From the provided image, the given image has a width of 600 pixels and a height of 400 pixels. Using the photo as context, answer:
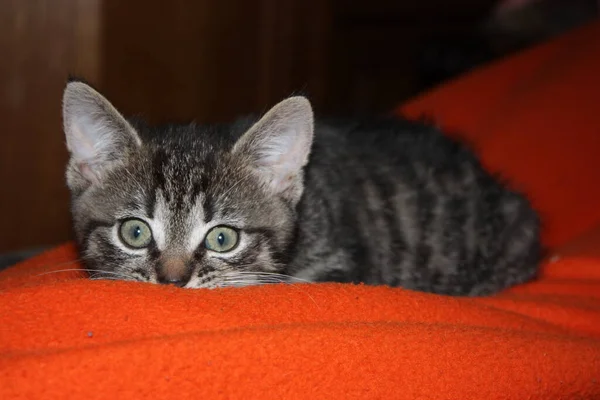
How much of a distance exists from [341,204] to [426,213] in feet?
0.95

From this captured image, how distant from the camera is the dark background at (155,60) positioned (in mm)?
2973

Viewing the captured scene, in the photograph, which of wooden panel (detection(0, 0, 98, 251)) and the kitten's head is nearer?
the kitten's head

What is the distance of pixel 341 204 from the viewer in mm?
2035

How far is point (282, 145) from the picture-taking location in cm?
185

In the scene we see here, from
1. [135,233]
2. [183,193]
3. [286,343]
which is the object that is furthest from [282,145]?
[286,343]

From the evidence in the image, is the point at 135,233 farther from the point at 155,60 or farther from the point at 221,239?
the point at 155,60

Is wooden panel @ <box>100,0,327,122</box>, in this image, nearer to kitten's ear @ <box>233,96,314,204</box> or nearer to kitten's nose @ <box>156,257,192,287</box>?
kitten's ear @ <box>233,96,314,204</box>

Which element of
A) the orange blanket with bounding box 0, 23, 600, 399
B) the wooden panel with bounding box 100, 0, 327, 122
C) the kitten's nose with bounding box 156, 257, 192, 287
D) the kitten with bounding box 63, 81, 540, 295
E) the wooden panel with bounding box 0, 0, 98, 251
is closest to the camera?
the orange blanket with bounding box 0, 23, 600, 399

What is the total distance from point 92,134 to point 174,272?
48 cm

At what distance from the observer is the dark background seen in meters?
2.97

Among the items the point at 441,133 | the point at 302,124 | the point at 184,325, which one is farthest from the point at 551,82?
the point at 184,325

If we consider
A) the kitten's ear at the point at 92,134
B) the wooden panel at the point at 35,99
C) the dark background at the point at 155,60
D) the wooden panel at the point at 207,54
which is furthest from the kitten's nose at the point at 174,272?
the wooden panel at the point at 35,99

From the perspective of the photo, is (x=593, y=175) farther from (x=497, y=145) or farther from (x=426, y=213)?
(x=426, y=213)

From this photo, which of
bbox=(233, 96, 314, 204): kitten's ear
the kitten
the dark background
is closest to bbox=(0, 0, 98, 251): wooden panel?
the dark background
